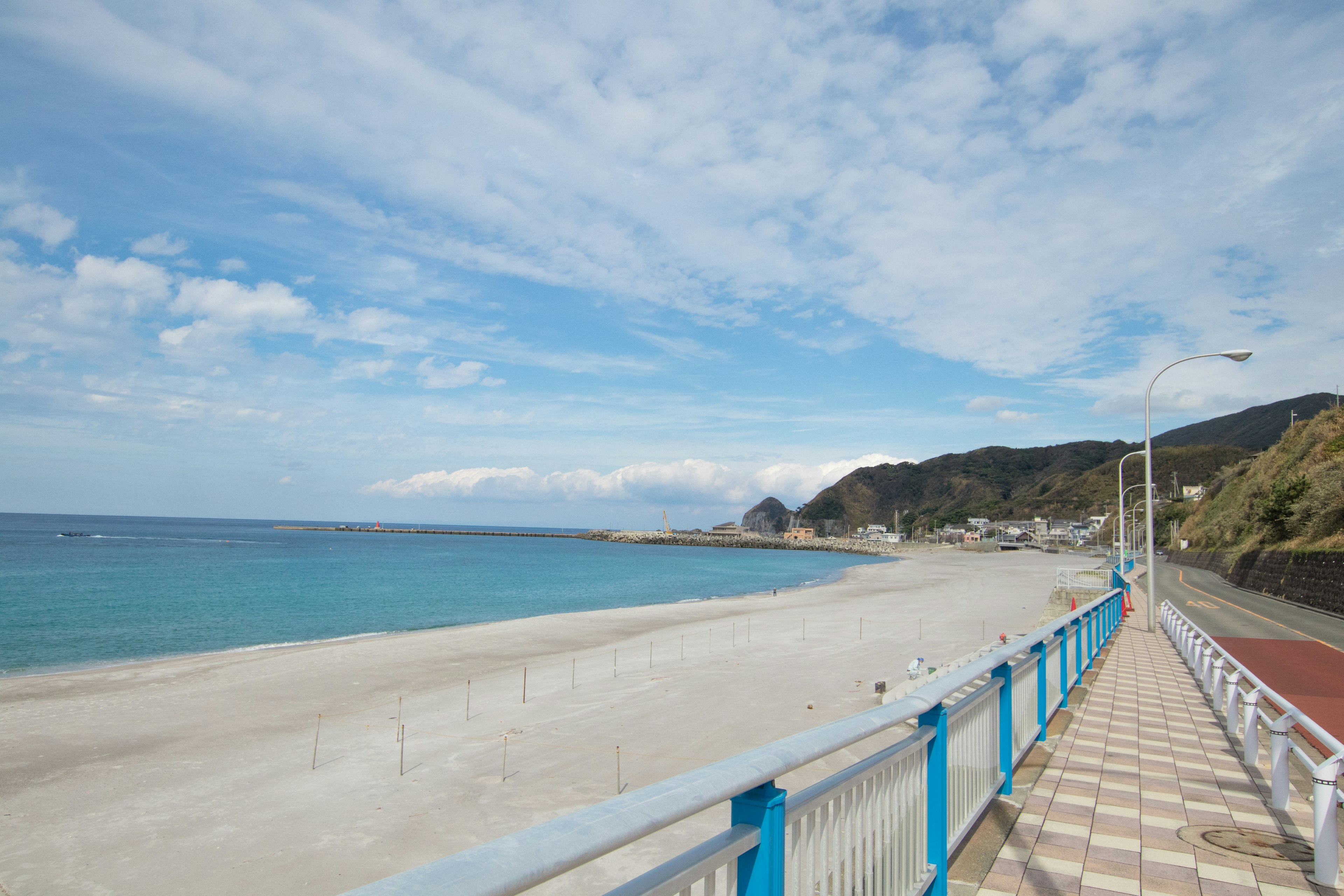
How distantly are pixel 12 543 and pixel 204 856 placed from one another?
12242 cm

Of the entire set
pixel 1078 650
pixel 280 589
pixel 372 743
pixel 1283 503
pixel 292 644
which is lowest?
pixel 280 589

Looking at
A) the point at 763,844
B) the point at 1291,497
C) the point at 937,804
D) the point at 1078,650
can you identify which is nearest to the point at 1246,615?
the point at 1291,497

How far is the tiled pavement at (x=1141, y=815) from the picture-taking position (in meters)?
4.70

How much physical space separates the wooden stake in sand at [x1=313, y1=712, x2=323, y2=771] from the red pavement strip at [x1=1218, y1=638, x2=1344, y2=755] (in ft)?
52.5

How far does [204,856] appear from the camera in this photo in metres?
10.7

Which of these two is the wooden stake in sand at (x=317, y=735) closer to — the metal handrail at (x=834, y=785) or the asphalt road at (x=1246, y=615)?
the metal handrail at (x=834, y=785)

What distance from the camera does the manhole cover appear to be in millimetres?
5105

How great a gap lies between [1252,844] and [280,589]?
196 ft

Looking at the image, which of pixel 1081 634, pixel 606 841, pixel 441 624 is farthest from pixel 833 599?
pixel 606 841

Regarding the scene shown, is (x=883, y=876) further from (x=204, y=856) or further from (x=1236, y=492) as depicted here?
(x=1236, y=492)

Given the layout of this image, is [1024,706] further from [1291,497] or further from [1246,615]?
[1291,497]

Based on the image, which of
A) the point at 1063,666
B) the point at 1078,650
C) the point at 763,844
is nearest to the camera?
the point at 763,844

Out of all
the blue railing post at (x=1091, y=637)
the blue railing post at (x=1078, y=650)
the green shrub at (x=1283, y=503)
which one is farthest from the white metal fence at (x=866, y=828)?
the green shrub at (x=1283, y=503)

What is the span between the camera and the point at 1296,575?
108 ft
